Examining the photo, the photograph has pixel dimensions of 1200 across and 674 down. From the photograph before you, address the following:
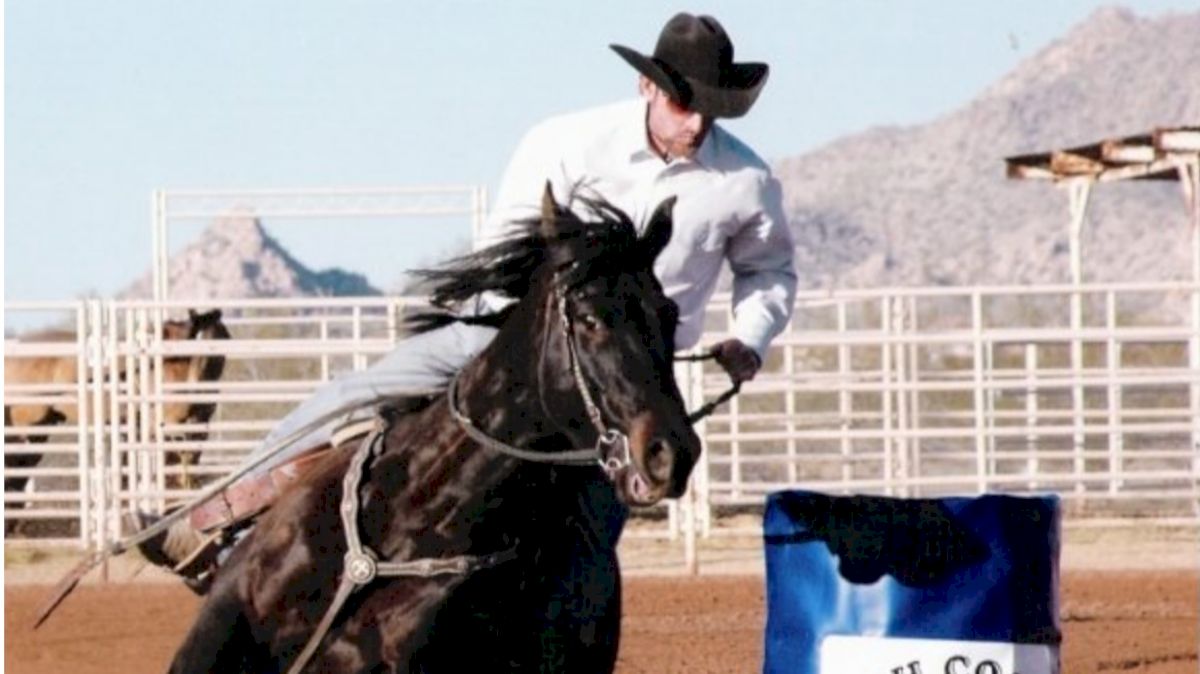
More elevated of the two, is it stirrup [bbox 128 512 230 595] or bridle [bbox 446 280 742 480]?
bridle [bbox 446 280 742 480]

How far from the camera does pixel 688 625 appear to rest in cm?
1394

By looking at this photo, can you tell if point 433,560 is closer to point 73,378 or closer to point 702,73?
point 702,73

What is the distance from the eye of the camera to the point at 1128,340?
53.4 ft

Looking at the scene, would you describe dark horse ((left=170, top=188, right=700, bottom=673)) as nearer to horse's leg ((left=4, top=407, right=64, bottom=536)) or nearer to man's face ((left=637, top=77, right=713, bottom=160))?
man's face ((left=637, top=77, right=713, bottom=160))

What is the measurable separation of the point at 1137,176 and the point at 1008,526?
16177mm

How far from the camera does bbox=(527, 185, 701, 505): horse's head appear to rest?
5539mm

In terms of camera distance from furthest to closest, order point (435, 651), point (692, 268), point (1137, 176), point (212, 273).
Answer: point (212, 273), point (1137, 176), point (692, 268), point (435, 651)

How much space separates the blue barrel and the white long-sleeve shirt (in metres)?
0.62

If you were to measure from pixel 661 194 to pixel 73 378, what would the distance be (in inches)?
574

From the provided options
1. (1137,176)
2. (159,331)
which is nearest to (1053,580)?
(159,331)

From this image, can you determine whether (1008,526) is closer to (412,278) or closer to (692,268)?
(692,268)

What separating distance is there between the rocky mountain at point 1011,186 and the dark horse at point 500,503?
7158 cm

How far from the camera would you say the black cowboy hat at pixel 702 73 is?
251 inches

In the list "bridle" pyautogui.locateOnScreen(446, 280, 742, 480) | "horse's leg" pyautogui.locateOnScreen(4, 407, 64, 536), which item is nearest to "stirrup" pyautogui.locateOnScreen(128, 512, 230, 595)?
"bridle" pyautogui.locateOnScreen(446, 280, 742, 480)
